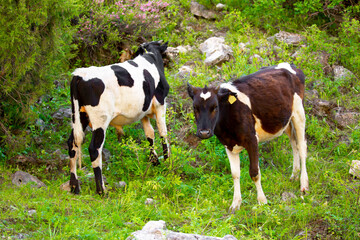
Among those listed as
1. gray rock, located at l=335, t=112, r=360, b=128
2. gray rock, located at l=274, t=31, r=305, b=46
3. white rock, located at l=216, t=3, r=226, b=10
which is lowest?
gray rock, located at l=335, t=112, r=360, b=128

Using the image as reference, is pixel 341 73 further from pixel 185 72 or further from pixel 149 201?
pixel 149 201

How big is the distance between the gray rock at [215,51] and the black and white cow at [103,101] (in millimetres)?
2957

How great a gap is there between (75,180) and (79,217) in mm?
1456

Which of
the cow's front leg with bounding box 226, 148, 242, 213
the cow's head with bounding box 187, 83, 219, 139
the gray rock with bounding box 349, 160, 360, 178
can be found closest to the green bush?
the cow's head with bounding box 187, 83, 219, 139

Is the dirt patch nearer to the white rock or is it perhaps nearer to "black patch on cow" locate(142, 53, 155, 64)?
"black patch on cow" locate(142, 53, 155, 64)

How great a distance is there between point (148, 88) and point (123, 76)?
66cm

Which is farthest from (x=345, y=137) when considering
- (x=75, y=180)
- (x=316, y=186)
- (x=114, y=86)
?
(x=75, y=180)

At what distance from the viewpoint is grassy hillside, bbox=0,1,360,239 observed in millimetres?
6109

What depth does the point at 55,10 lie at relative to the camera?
7.92 metres

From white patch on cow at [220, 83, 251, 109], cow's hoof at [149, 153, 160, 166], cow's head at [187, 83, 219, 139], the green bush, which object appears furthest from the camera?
cow's hoof at [149, 153, 160, 166]

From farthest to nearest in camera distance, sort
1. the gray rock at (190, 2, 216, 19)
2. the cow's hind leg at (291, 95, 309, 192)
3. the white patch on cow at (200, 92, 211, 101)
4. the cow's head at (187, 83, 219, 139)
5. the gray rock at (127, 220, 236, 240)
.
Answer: the gray rock at (190, 2, 216, 19) < the cow's hind leg at (291, 95, 309, 192) < the white patch on cow at (200, 92, 211, 101) < the cow's head at (187, 83, 219, 139) < the gray rock at (127, 220, 236, 240)

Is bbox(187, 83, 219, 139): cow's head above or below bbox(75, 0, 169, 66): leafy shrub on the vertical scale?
above

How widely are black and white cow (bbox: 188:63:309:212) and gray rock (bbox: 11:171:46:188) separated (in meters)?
2.76

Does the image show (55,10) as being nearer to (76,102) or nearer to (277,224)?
(76,102)
